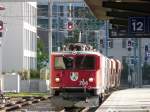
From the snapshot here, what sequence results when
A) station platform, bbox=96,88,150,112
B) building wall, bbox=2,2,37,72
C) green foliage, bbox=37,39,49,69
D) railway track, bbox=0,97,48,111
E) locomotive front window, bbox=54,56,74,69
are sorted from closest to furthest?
locomotive front window, bbox=54,56,74,69, station platform, bbox=96,88,150,112, railway track, bbox=0,97,48,111, building wall, bbox=2,2,37,72, green foliage, bbox=37,39,49,69

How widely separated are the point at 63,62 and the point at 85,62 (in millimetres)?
934

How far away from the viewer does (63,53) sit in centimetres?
2638

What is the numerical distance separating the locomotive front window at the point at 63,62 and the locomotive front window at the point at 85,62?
0.26m

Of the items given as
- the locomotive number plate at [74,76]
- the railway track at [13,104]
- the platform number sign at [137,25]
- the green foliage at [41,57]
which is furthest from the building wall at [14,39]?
the locomotive number plate at [74,76]

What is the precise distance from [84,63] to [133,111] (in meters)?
2.88

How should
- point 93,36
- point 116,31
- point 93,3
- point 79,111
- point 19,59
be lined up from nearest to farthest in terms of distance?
point 93,3, point 79,111, point 116,31, point 19,59, point 93,36

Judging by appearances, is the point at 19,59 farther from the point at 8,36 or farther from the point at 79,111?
the point at 79,111

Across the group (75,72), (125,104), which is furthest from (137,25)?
(125,104)

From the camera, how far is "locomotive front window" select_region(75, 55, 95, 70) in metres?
26.4

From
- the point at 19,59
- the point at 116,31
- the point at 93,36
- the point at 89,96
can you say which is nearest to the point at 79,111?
the point at 89,96

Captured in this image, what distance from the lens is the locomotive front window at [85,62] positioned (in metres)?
26.4

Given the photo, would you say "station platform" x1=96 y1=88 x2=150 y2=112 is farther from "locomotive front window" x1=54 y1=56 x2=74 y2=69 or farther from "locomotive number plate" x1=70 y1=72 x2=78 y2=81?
"locomotive front window" x1=54 y1=56 x2=74 y2=69

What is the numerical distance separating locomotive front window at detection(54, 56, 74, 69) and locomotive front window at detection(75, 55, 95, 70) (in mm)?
262

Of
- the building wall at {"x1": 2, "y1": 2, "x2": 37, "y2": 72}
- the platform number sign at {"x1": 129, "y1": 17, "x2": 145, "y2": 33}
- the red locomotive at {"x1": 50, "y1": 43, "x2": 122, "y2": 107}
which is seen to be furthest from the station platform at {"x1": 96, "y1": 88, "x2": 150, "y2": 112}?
the building wall at {"x1": 2, "y1": 2, "x2": 37, "y2": 72}
